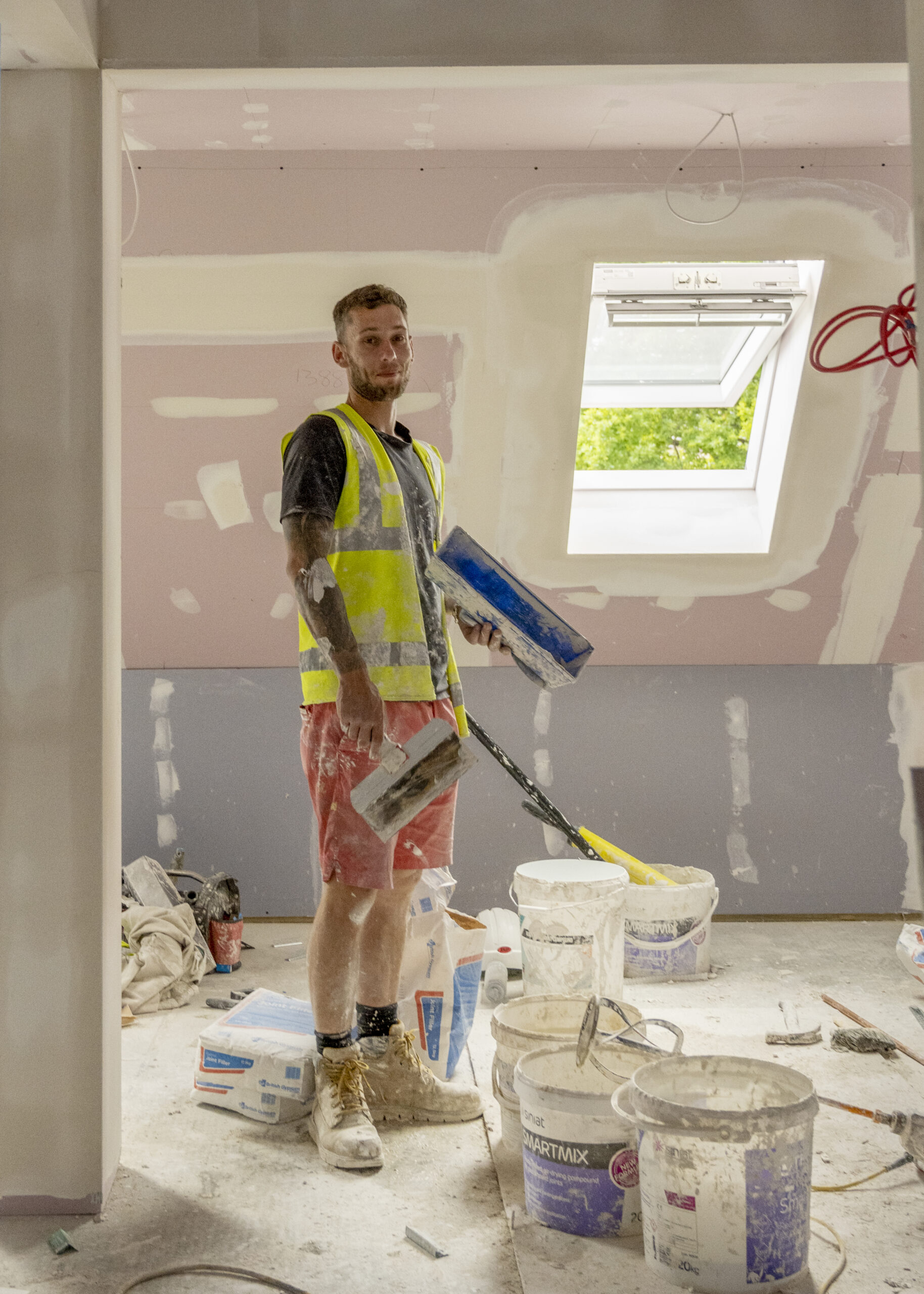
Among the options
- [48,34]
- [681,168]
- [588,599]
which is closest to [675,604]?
[588,599]

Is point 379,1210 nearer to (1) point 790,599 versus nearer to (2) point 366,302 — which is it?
(2) point 366,302

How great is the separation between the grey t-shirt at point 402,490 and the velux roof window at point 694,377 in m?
1.26

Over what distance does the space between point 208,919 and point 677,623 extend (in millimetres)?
1753

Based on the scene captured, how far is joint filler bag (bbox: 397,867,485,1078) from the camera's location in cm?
237

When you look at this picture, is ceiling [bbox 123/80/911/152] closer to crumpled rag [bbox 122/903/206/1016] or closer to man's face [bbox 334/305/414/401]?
man's face [bbox 334/305/414/401]

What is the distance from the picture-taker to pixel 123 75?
1.85 m

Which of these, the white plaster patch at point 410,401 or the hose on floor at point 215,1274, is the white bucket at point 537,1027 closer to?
the hose on floor at point 215,1274

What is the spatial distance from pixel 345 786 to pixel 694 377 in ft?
7.53

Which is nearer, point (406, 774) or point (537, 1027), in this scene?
point (406, 774)

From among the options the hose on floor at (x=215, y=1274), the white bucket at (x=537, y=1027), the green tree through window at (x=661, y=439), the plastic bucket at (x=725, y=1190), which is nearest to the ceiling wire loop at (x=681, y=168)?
the white bucket at (x=537, y=1027)

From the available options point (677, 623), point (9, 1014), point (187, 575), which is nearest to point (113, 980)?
point (9, 1014)

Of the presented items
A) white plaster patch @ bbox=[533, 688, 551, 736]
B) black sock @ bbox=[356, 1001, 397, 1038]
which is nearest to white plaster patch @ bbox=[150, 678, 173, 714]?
white plaster patch @ bbox=[533, 688, 551, 736]

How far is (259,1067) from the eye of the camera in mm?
2217

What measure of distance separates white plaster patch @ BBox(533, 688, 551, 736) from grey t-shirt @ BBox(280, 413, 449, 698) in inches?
61.5
